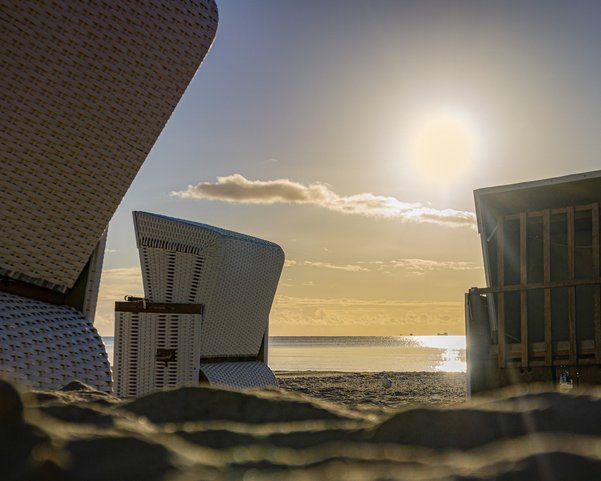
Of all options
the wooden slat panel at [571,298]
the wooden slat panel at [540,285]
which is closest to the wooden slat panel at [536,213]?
the wooden slat panel at [571,298]

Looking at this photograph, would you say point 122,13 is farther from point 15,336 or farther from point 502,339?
point 502,339

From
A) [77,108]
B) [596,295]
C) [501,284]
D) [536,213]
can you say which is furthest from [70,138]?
[596,295]

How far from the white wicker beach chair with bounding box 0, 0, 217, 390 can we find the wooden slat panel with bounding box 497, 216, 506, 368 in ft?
11.0

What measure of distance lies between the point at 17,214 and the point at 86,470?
238cm

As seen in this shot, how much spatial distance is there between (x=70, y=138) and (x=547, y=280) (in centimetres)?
394

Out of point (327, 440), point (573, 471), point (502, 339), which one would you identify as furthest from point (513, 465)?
point (502, 339)

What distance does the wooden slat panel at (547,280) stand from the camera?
5.01 metres

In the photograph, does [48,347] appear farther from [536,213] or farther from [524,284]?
[536,213]

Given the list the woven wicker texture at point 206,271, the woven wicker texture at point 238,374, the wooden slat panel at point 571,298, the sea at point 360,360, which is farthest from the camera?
the sea at point 360,360

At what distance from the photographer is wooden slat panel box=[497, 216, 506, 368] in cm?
517

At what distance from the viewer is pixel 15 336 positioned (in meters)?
2.54

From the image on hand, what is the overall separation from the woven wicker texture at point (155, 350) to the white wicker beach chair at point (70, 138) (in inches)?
160

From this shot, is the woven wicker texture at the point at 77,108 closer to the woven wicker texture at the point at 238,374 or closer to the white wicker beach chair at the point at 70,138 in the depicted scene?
the white wicker beach chair at the point at 70,138

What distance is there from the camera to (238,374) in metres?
7.98
